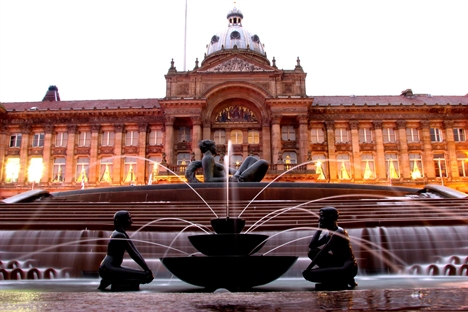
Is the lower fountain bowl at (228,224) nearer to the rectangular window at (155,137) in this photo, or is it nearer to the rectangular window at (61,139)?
the rectangular window at (155,137)

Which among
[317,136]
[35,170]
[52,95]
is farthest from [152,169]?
[52,95]

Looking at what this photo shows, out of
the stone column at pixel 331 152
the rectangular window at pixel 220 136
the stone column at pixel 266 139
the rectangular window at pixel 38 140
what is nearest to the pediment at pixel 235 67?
the stone column at pixel 266 139

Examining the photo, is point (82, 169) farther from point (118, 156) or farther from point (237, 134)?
point (237, 134)

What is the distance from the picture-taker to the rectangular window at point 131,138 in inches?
1946

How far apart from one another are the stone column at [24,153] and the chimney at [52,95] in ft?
44.9

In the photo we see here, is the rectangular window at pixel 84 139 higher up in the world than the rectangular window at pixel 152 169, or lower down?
higher up

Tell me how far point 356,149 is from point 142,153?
80.4 feet

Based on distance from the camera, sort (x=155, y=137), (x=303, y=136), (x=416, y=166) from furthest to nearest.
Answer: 1. (x=155, y=137)
2. (x=416, y=166)
3. (x=303, y=136)

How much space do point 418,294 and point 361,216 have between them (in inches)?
351

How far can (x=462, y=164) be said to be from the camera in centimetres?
4812

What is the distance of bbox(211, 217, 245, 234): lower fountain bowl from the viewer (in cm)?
661

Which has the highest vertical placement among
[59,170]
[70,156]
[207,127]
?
[207,127]

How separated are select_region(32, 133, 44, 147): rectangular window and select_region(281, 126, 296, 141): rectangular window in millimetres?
28435

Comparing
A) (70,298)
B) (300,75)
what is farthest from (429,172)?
(70,298)
